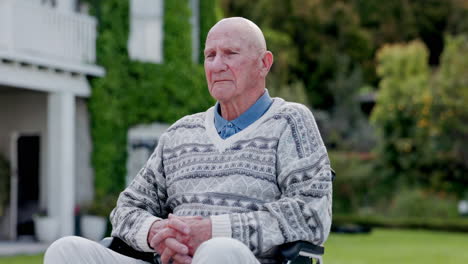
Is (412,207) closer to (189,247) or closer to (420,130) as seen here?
(420,130)

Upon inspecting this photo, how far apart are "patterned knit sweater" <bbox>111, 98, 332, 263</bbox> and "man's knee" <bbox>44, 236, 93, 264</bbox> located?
0.22m

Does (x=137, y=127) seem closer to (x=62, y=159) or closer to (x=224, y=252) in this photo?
(x=62, y=159)

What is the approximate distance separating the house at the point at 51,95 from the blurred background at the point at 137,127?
2 cm

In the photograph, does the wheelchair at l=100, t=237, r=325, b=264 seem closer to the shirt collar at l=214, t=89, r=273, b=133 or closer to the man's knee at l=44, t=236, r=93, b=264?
the man's knee at l=44, t=236, r=93, b=264

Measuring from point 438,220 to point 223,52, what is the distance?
16.3m

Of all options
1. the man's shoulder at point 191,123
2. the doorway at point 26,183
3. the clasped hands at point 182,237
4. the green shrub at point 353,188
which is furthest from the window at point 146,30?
the clasped hands at point 182,237

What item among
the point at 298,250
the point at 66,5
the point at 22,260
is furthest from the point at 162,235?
the point at 66,5

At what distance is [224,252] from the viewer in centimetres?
233

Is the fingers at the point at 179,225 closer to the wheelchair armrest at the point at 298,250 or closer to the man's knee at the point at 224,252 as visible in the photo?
the man's knee at the point at 224,252

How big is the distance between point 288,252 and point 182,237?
34 cm

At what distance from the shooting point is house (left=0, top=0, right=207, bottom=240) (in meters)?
12.1

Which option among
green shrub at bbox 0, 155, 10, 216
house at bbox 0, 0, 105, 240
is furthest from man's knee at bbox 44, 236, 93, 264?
green shrub at bbox 0, 155, 10, 216

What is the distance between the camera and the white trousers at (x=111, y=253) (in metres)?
2.33

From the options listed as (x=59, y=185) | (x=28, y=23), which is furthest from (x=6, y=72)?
(x=59, y=185)
